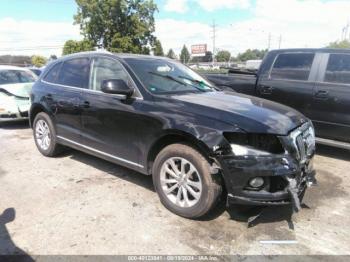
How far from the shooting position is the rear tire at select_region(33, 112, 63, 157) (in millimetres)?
5405

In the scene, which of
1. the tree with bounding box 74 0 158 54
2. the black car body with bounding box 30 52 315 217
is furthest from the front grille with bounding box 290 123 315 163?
the tree with bounding box 74 0 158 54

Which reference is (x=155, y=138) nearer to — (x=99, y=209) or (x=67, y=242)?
(x=99, y=209)

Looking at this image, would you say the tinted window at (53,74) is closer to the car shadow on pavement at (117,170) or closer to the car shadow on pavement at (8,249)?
the car shadow on pavement at (117,170)

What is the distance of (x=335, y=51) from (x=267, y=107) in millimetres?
2529

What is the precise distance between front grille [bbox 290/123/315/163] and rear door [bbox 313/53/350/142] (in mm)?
1663

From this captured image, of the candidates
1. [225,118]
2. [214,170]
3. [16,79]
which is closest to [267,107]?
[225,118]

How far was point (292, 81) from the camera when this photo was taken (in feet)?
19.0

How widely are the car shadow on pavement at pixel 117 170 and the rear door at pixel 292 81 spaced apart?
2828mm

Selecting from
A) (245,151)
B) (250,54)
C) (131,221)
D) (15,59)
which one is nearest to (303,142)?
(245,151)

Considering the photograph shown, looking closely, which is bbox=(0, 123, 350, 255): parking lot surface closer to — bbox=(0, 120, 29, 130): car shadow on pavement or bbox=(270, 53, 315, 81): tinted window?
bbox=(270, 53, 315, 81): tinted window

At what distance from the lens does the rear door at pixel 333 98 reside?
17.1 feet

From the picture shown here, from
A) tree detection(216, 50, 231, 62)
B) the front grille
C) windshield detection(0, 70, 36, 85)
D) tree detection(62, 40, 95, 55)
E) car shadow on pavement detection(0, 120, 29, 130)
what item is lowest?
car shadow on pavement detection(0, 120, 29, 130)

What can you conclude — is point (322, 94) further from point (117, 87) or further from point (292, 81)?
point (117, 87)

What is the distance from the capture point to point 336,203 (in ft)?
13.1
